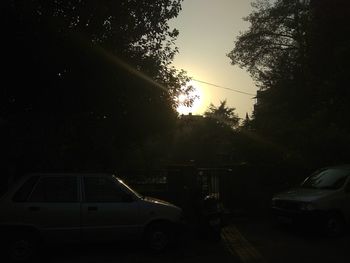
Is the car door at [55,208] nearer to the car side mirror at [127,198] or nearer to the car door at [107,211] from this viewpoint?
the car door at [107,211]

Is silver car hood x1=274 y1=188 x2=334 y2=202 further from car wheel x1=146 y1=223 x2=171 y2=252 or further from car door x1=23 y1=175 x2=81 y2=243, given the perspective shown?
car door x1=23 y1=175 x2=81 y2=243

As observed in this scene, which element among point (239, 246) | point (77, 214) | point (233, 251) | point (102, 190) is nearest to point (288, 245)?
point (239, 246)

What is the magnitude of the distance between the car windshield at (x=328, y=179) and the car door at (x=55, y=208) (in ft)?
21.9

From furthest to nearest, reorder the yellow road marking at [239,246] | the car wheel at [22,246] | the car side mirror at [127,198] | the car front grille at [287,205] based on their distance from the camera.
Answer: the car front grille at [287,205] → the car side mirror at [127,198] → the yellow road marking at [239,246] → the car wheel at [22,246]

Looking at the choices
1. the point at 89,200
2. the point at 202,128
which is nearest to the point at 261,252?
the point at 89,200

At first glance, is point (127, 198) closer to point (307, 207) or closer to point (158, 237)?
point (158, 237)

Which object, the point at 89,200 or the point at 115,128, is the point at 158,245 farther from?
the point at 115,128

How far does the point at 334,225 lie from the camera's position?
13352mm

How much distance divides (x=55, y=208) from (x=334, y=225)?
6768 mm

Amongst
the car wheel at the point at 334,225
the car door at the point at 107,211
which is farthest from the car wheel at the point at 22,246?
the car wheel at the point at 334,225

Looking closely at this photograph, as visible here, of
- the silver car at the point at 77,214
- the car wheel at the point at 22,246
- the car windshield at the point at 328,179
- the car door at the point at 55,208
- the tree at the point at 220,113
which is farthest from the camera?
the tree at the point at 220,113

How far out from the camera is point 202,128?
64875 millimetres

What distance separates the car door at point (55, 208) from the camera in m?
10.3

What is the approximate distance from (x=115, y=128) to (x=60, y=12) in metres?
3.21
